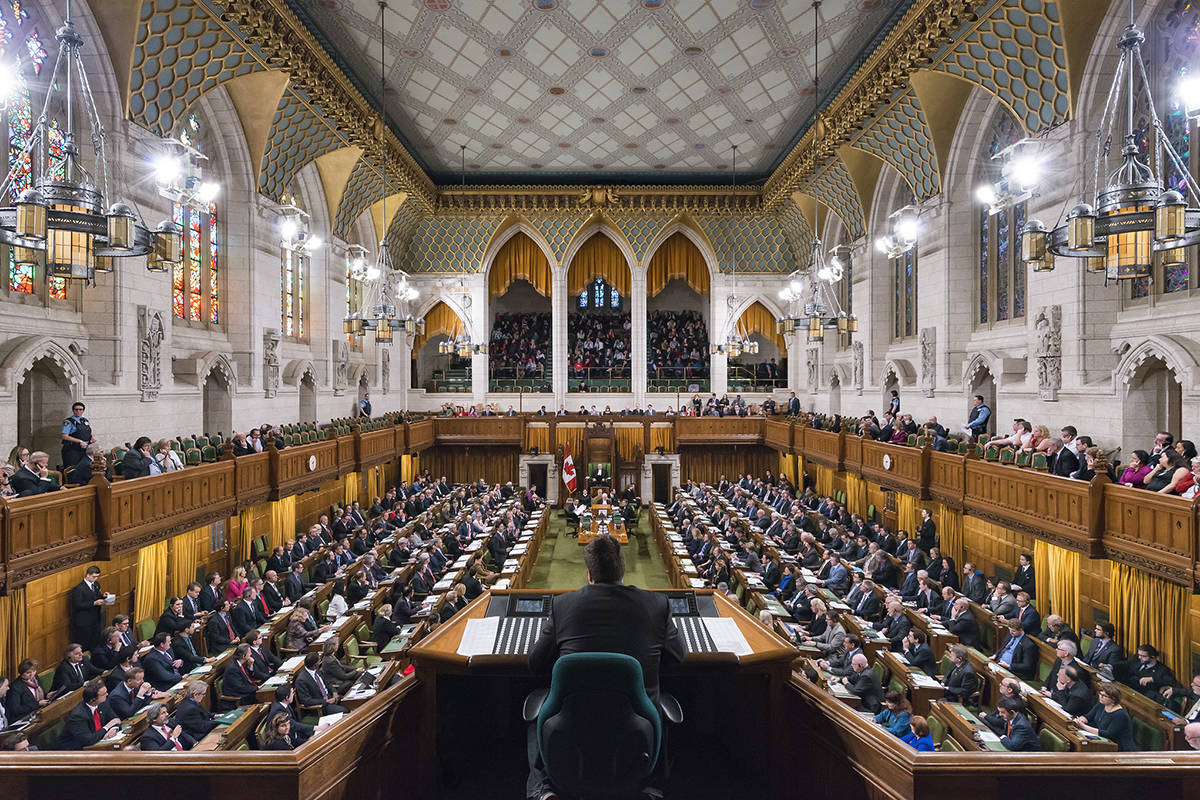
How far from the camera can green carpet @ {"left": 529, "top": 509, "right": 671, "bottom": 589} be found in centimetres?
1359

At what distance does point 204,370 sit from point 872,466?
13261mm

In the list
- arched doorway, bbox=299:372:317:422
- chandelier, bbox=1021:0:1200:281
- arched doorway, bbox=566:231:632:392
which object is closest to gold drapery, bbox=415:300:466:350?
arched doorway, bbox=566:231:632:392

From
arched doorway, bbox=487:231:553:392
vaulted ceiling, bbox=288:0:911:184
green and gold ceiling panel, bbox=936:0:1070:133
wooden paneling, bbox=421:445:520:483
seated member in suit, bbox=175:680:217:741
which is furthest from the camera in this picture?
arched doorway, bbox=487:231:553:392

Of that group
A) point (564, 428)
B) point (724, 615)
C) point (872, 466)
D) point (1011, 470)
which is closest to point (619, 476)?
point (564, 428)

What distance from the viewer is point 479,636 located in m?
3.08

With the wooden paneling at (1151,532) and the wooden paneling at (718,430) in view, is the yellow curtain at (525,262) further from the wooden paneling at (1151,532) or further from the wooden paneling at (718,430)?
the wooden paneling at (1151,532)

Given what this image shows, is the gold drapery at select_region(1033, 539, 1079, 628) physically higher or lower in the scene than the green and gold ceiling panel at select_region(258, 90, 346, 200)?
lower

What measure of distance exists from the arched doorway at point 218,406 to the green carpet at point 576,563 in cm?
698

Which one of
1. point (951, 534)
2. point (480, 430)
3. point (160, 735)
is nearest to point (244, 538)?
point (160, 735)

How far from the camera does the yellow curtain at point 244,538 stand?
11.6 meters

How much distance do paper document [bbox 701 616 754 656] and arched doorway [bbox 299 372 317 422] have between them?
16.2m

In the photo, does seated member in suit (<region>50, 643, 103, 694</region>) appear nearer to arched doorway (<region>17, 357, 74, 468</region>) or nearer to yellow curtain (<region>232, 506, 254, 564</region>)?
arched doorway (<region>17, 357, 74, 468</region>)

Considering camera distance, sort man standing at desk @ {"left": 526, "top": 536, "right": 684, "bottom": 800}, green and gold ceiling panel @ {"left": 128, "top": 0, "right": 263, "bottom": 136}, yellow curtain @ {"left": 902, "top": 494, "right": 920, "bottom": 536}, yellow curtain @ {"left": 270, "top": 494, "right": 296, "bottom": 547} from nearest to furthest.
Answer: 1. man standing at desk @ {"left": 526, "top": 536, "right": 684, "bottom": 800}
2. green and gold ceiling panel @ {"left": 128, "top": 0, "right": 263, "bottom": 136}
3. yellow curtain @ {"left": 270, "top": 494, "right": 296, "bottom": 547}
4. yellow curtain @ {"left": 902, "top": 494, "right": 920, "bottom": 536}

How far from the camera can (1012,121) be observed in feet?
40.8
